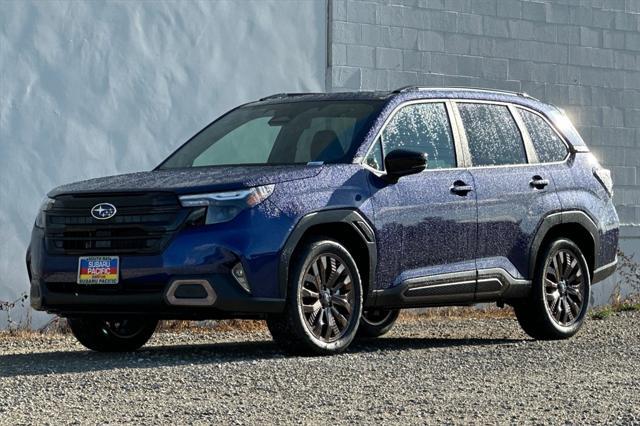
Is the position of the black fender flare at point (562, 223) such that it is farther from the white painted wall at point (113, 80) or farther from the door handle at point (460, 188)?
the white painted wall at point (113, 80)

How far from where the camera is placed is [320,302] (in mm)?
10508

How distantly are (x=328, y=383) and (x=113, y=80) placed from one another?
18.8 ft

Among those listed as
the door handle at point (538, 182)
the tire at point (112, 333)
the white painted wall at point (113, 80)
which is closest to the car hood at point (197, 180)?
the tire at point (112, 333)

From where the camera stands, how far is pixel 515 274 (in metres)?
12.0

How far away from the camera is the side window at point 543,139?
12539 mm

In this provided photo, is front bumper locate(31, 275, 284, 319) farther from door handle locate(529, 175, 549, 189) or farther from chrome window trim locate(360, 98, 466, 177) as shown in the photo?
door handle locate(529, 175, 549, 189)

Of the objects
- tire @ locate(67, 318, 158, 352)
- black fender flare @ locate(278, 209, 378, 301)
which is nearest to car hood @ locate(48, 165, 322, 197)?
black fender flare @ locate(278, 209, 378, 301)

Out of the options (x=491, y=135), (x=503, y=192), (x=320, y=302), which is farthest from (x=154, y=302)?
(x=491, y=135)

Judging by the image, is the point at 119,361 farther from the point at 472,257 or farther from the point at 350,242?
the point at 472,257

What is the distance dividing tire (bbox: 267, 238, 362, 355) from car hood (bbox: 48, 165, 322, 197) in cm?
49

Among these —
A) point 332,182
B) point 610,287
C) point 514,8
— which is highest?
point 514,8

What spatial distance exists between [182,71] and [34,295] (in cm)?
440

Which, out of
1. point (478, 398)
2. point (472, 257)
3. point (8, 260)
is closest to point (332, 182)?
point (472, 257)

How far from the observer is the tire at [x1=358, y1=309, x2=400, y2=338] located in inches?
510
